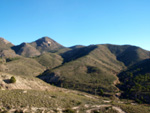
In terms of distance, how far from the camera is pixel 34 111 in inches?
805

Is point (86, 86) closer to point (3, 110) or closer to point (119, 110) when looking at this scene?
point (119, 110)

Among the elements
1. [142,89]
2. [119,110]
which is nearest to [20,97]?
[119,110]

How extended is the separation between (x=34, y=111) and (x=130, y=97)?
157 ft

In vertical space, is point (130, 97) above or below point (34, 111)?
below

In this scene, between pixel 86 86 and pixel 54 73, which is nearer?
pixel 86 86

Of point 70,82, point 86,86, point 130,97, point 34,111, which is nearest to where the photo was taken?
point 34,111

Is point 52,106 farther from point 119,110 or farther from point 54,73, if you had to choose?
point 54,73

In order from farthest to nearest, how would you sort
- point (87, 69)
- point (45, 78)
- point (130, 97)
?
1. point (87, 69)
2. point (45, 78)
3. point (130, 97)

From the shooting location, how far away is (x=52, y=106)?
77.0 feet

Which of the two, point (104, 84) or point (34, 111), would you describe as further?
point (104, 84)

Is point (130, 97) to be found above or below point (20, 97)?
below

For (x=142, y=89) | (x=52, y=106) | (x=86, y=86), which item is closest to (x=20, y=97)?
(x=52, y=106)

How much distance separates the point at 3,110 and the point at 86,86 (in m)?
47.6

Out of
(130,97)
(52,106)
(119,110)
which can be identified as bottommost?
(130,97)
